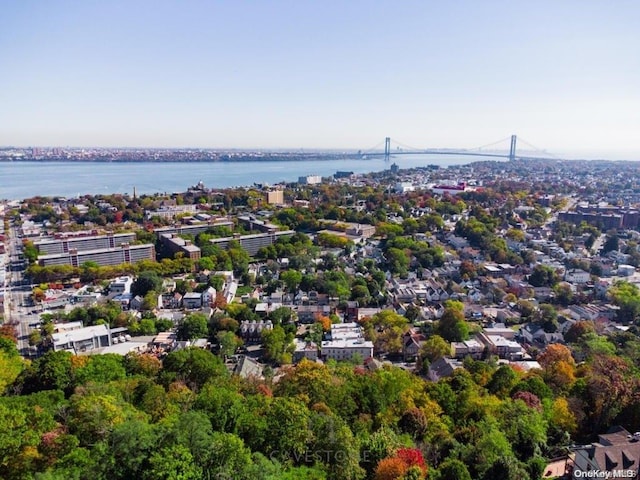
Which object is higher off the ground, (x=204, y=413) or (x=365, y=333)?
(x=204, y=413)

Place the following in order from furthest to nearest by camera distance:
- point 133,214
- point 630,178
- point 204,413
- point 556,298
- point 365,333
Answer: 1. point 630,178
2. point 133,214
3. point 556,298
4. point 365,333
5. point 204,413

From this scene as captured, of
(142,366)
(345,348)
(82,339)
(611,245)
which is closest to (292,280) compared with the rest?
(345,348)

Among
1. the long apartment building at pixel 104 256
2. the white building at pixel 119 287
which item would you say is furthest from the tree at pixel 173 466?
the long apartment building at pixel 104 256

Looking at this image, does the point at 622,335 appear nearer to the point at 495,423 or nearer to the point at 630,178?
the point at 495,423

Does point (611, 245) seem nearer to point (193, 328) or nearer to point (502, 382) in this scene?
point (502, 382)

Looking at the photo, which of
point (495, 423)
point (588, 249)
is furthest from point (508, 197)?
point (495, 423)

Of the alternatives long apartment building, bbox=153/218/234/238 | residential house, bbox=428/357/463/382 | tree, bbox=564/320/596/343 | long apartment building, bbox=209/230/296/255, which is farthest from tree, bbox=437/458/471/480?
long apartment building, bbox=153/218/234/238
